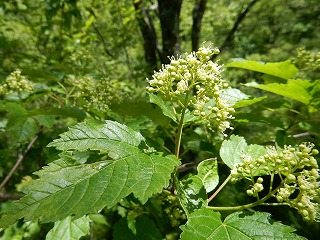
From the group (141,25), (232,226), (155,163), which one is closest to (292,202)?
(232,226)

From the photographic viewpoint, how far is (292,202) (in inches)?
49.9

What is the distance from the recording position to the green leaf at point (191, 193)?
4.23 feet

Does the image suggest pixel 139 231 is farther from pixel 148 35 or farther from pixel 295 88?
pixel 148 35

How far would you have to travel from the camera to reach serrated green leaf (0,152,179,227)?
3.45ft

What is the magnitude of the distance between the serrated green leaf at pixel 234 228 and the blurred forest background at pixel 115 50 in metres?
0.74

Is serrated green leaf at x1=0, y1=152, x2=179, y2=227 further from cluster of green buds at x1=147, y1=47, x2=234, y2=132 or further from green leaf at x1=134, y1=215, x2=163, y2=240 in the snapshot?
green leaf at x1=134, y1=215, x2=163, y2=240

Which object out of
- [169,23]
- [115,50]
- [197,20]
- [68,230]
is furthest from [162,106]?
[115,50]

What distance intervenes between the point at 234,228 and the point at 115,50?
5.95 m

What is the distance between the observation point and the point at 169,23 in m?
3.16

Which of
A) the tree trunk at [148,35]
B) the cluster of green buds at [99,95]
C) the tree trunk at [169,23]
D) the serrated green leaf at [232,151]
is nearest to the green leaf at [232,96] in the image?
the serrated green leaf at [232,151]

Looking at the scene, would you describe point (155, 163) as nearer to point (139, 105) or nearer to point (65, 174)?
point (65, 174)

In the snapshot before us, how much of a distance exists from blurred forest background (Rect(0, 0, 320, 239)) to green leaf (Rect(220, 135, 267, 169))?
24cm

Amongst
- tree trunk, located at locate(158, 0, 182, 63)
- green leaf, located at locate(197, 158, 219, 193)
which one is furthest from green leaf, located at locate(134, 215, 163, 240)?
tree trunk, located at locate(158, 0, 182, 63)

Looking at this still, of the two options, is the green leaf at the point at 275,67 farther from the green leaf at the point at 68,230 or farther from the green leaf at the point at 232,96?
the green leaf at the point at 68,230
